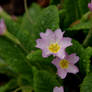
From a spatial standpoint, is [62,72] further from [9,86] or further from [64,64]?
[9,86]

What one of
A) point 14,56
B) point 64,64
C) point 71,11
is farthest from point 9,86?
point 71,11

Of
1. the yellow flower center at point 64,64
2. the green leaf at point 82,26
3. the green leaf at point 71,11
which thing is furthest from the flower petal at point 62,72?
the green leaf at point 71,11

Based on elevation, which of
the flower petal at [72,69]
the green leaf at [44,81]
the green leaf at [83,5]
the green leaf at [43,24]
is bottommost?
the green leaf at [44,81]

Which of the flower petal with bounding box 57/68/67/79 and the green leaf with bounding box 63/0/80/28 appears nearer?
the flower petal with bounding box 57/68/67/79

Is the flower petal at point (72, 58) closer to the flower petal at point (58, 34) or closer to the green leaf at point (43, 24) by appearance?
the flower petal at point (58, 34)

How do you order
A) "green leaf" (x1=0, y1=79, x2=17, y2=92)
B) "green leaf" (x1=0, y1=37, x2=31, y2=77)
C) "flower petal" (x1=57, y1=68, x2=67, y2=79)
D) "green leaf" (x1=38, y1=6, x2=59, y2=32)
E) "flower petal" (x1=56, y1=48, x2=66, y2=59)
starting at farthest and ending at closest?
"green leaf" (x1=0, y1=79, x2=17, y2=92), "green leaf" (x1=0, y1=37, x2=31, y2=77), "green leaf" (x1=38, y1=6, x2=59, y2=32), "flower petal" (x1=57, y1=68, x2=67, y2=79), "flower petal" (x1=56, y1=48, x2=66, y2=59)

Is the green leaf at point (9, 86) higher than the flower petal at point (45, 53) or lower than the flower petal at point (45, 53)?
higher

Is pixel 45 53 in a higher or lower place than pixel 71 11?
lower

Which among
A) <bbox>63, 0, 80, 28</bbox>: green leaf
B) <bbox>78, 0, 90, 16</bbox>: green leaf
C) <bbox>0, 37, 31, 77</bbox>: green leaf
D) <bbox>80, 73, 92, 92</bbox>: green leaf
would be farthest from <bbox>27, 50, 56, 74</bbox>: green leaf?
<bbox>78, 0, 90, 16</bbox>: green leaf

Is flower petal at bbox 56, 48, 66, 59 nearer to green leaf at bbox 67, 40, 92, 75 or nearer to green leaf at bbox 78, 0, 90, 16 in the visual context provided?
green leaf at bbox 67, 40, 92, 75

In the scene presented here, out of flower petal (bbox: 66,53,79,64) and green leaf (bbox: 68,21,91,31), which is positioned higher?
green leaf (bbox: 68,21,91,31)
